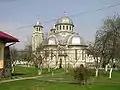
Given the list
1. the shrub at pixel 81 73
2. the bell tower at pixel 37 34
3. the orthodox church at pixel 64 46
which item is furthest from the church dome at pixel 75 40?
the shrub at pixel 81 73

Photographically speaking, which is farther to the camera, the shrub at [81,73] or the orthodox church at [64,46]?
the orthodox church at [64,46]

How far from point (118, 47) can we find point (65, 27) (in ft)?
175

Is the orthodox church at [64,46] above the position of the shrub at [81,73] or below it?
above

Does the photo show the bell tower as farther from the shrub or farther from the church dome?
the shrub

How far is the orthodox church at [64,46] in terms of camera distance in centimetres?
8494

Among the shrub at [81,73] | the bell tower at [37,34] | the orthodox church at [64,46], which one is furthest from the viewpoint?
the bell tower at [37,34]

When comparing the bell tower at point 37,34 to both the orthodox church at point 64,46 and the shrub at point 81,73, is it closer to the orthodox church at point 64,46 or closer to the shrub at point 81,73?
the orthodox church at point 64,46

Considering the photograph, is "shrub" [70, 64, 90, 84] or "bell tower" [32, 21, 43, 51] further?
"bell tower" [32, 21, 43, 51]

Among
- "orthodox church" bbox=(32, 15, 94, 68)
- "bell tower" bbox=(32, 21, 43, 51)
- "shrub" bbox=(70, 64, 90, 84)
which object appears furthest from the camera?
"bell tower" bbox=(32, 21, 43, 51)

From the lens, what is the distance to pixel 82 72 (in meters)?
23.9

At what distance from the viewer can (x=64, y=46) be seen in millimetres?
89438

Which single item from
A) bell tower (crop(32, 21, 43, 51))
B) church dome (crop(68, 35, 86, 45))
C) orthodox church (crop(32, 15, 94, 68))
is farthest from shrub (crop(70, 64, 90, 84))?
bell tower (crop(32, 21, 43, 51))

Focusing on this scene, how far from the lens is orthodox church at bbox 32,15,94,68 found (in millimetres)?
84938

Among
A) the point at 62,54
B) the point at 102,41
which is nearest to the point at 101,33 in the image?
the point at 102,41
